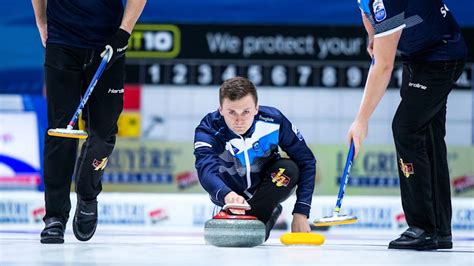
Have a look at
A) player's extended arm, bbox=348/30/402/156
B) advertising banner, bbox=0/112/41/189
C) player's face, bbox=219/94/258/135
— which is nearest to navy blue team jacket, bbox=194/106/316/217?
player's face, bbox=219/94/258/135

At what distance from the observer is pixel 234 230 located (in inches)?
136


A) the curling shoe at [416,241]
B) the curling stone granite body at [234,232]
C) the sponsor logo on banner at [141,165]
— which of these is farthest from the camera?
the sponsor logo on banner at [141,165]

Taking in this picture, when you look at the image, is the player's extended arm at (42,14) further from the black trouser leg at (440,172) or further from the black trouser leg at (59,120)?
the black trouser leg at (440,172)

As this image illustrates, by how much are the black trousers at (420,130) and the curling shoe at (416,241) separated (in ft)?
0.09

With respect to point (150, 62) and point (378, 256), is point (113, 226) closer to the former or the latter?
point (150, 62)

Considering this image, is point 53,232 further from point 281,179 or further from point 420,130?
point 420,130

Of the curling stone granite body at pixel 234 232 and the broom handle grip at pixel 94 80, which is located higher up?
the broom handle grip at pixel 94 80

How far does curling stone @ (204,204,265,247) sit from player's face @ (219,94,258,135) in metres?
0.36

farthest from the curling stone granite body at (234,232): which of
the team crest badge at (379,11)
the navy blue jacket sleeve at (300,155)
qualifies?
the team crest badge at (379,11)

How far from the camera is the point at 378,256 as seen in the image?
3191 millimetres

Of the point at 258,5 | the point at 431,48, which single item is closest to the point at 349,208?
the point at 258,5

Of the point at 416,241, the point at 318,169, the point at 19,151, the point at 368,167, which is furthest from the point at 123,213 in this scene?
the point at 416,241

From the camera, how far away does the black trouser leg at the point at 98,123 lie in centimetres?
384

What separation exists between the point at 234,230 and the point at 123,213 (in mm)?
3017
